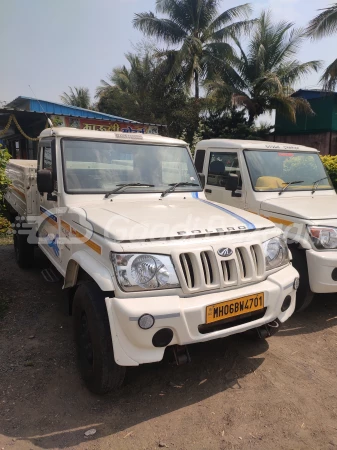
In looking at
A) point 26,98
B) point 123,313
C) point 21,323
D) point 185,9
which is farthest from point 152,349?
point 185,9

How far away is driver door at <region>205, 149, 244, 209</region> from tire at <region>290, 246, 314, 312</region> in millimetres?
1170

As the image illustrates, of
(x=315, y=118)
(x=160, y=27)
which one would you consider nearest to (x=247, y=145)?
(x=315, y=118)

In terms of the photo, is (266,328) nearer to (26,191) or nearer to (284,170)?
(284,170)

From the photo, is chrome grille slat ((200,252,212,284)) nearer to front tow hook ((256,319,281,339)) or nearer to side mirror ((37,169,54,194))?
front tow hook ((256,319,281,339))

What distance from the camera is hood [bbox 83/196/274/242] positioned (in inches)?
107

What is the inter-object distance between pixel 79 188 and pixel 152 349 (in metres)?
1.81

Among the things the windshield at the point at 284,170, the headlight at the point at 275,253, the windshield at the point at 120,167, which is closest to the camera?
the headlight at the point at 275,253

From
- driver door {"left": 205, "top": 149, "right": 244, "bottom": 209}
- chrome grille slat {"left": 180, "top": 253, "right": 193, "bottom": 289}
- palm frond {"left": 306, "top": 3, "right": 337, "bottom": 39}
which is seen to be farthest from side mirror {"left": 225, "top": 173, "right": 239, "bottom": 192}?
palm frond {"left": 306, "top": 3, "right": 337, "bottom": 39}

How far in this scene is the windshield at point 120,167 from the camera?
12.1 ft

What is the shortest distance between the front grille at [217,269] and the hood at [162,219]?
7.3 inches

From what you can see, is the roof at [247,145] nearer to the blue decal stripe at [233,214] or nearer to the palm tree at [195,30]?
the blue decal stripe at [233,214]

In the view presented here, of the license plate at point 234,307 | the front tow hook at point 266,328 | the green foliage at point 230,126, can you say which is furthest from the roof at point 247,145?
the green foliage at point 230,126

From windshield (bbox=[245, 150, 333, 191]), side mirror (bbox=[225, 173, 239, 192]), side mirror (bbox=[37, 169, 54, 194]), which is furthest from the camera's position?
windshield (bbox=[245, 150, 333, 191])

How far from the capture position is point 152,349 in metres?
2.51
